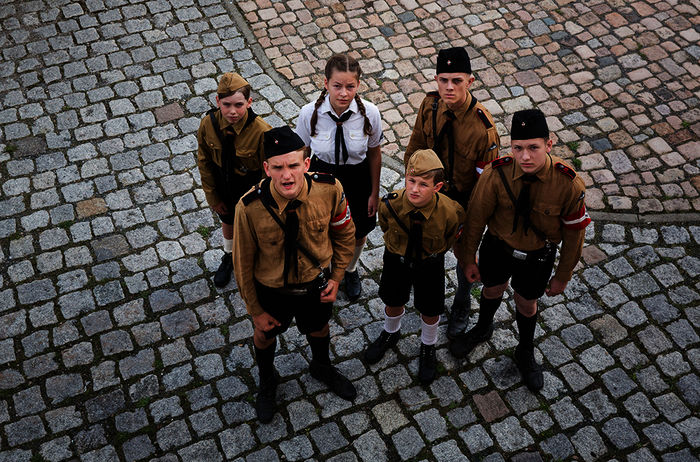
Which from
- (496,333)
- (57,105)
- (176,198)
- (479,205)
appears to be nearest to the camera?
(479,205)

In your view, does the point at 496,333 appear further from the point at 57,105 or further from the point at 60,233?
the point at 57,105

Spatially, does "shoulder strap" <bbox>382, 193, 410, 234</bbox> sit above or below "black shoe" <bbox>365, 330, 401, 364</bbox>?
above

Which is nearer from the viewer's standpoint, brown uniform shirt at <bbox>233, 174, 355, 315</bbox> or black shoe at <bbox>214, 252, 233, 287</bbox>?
brown uniform shirt at <bbox>233, 174, 355, 315</bbox>

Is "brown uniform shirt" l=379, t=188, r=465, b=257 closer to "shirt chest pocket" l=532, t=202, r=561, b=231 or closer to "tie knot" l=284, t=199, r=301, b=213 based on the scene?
"shirt chest pocket" l=532, t=202, r=561, b=231

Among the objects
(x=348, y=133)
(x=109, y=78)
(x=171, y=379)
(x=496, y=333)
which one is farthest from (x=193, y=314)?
(x=109, y=78)

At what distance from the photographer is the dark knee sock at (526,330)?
5.29m

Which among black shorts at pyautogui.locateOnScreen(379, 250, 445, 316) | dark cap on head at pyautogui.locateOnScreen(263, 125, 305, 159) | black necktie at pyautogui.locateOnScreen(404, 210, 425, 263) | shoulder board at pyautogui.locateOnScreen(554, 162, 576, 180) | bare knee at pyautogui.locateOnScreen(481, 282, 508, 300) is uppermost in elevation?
dark cap on head at pyautogui.locateOnScreen(263, 125, 305, 159)

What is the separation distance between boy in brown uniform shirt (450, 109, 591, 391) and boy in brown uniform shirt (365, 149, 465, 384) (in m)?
0.26

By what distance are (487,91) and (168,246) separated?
450 cm

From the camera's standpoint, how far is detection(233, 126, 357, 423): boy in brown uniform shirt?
4.15 metres

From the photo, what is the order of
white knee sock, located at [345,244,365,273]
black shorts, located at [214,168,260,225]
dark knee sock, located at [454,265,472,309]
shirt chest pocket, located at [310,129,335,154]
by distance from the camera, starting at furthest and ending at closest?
white knee sock, located at [345,244,365,273], dark knee sock, located at [454,265,472,309], black shorts, located at [214,168,260,225], shirt chest pocket, located at [310,129,335,154]

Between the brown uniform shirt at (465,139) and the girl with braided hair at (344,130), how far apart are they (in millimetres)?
407

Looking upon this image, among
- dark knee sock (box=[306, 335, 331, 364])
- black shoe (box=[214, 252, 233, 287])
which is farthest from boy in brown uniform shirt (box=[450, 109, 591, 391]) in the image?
black shoe (box=[214, 252, 233, 287])

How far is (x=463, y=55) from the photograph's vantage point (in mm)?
4922
